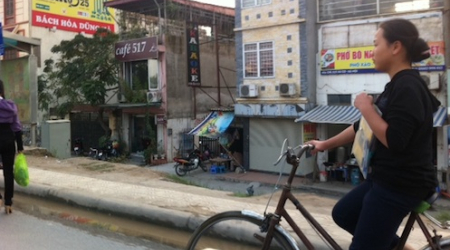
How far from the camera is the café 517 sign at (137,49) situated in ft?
68.5

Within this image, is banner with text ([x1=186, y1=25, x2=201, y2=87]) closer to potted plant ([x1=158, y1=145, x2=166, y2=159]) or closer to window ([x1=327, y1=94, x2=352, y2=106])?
potted plant ([x1=158, y1=145, x2=166, y2=159])

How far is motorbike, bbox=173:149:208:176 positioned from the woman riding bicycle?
657 inches

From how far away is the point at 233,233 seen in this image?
307 centimetres

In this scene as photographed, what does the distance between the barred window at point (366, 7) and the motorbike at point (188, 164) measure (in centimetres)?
785

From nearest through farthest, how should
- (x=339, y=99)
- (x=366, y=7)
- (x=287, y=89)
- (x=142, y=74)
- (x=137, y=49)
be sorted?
1. (x=366, y=7)
2. (x=339, y=99)
3. (x=287, y=89)
4. (x=137, y=49)
5. (x=142, y=74)

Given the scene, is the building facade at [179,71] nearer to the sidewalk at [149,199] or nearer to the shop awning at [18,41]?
the shop awning at [18,41]

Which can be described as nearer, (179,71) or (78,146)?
(179,71)

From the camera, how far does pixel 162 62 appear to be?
21.2 m

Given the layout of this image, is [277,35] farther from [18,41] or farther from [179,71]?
[18,41]

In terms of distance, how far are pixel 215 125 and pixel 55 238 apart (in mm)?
15258

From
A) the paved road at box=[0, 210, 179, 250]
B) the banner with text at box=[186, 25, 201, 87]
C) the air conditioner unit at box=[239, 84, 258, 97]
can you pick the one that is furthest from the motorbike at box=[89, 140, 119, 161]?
the paved road at box=[0, 210, 179, 250]

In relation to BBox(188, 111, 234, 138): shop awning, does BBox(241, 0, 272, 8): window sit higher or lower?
higher

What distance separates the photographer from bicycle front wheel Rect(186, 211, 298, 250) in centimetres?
257

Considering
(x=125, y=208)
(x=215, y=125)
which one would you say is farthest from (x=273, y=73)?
(x=125, y=208)
